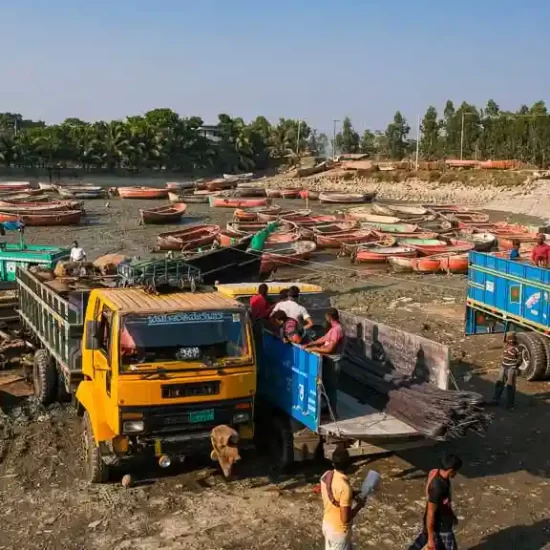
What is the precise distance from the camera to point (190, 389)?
774 cm

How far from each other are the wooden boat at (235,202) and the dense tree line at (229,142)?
34542 millimetres

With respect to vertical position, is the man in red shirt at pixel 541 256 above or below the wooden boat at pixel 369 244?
above

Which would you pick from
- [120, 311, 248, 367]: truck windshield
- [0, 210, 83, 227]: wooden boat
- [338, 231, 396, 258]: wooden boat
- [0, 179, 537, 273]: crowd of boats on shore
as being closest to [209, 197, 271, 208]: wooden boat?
[0, 179, 537, 273]: crowd of boats on shore

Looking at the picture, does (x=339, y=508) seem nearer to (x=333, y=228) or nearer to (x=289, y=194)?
(x=333, y=228)

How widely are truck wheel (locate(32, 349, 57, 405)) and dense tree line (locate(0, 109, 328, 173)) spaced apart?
3063 inches

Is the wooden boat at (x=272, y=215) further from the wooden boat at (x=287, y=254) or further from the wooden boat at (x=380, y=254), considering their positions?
the wooden boat at (x=380, y=254)

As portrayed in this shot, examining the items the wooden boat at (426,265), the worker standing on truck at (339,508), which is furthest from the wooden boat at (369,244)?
the worker standing on truck at (339,508)

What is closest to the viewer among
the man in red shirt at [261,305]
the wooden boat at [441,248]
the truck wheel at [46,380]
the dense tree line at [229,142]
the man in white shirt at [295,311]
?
the man in white shirt at [295,311]

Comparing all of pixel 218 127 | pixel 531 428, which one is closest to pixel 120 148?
pixel 218 127

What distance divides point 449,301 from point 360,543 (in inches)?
581

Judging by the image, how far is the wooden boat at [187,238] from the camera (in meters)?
33.4

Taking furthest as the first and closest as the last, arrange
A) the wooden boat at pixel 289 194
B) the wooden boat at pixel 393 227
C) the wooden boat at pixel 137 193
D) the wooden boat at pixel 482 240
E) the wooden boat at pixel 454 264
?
the wooden boat at pixel 289 194 → the wooden boat at pixel 137 193 → the wooden boat at pixel 393 227 → the wooden boat at pixel 482 240 → the wooden boat at pixel 454 264

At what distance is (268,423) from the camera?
919 centimetres

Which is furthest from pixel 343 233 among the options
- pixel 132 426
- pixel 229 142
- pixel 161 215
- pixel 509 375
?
pixel 229 142
